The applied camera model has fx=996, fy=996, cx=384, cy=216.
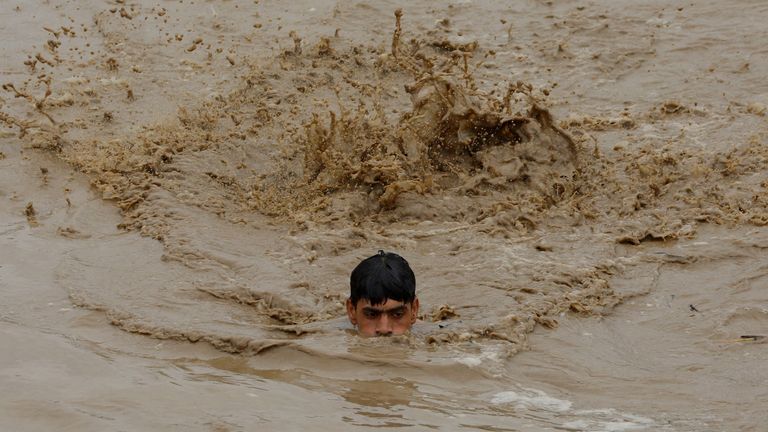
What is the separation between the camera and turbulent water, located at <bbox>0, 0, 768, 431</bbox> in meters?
3.90

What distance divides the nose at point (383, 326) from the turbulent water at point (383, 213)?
117 millimetres

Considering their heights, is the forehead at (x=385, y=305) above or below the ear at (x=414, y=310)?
above

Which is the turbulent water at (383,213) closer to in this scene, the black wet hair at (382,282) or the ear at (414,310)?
the ear at (414,310)

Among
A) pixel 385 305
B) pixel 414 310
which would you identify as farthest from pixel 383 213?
pixel 385 305

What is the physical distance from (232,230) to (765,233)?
3.18 meters

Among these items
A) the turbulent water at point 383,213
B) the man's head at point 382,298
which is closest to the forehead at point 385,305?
the man's head at point 382,298

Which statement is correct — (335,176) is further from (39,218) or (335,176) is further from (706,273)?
(706,273)

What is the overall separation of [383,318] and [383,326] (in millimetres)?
38

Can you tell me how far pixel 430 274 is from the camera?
5.64 metres

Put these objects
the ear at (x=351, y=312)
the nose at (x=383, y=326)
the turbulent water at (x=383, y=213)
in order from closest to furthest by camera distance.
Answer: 1. the turbulent water at (x=383, y=213)
2. the nose at (x=383, y=326)
3. the ear at (x=351, y=312)

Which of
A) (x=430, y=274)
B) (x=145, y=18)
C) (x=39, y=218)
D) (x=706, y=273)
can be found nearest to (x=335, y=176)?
(x=430, y=274)

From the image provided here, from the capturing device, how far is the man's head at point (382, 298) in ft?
15.4

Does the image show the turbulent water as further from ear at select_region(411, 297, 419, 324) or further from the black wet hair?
the black wet hair

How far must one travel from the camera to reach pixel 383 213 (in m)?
6.43
